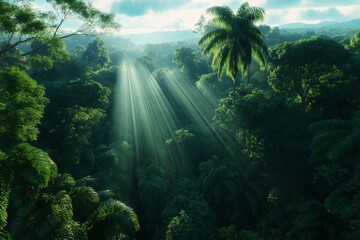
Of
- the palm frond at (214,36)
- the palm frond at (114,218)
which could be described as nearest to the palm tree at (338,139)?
the palm frond at (114,218)

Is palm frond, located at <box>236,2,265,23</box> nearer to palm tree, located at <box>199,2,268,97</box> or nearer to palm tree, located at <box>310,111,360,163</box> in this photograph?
palm tree, located at <box>199,2,268,97</box>

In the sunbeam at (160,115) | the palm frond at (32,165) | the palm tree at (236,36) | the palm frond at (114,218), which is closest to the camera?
the palm frond at (32,165)

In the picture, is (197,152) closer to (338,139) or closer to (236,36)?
(236,36)

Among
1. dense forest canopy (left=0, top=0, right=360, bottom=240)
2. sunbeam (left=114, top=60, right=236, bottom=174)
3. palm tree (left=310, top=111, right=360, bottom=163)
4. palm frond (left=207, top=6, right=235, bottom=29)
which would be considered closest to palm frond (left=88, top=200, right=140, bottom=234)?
dense forest canopy (left=0, top=0, right=360, bottom=240)

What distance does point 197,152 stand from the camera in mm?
27859

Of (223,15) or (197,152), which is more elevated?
(223,15)

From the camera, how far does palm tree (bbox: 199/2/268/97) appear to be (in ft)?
78.1

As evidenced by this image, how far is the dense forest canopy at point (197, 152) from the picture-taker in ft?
30.1

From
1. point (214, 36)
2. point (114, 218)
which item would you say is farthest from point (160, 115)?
point (114, 218)

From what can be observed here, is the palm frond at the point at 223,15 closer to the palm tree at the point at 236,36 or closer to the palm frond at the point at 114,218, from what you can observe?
the palm tree at the point at 236,36

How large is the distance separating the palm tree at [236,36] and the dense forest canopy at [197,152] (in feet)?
0.30

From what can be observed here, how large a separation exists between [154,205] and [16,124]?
44.3ft

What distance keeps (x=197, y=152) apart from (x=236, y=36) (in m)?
11.4

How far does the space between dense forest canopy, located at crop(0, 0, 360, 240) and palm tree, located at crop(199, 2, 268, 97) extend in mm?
90
